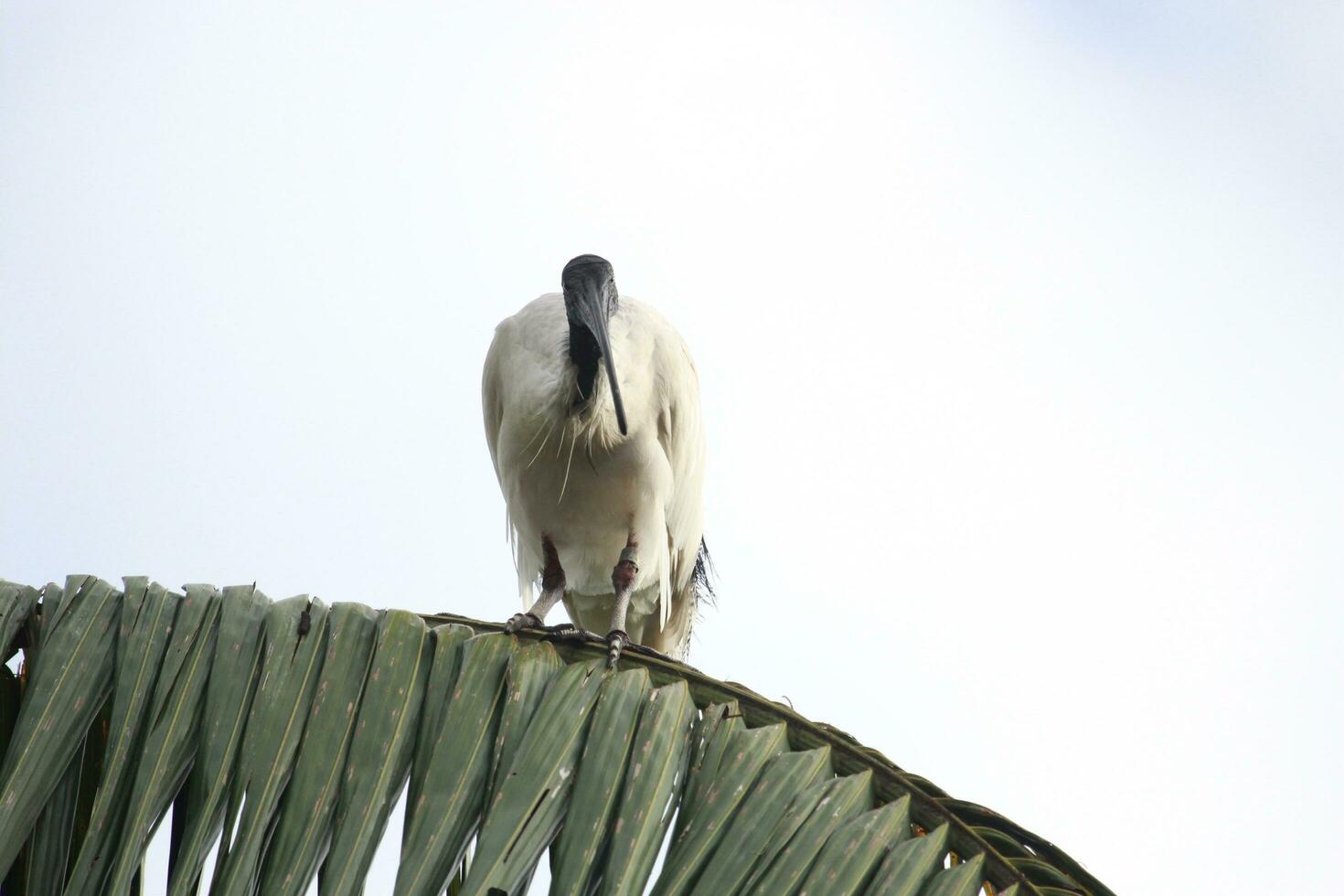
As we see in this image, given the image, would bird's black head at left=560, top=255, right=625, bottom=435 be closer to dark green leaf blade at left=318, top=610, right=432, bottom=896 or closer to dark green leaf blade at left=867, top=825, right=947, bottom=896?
dark green leaf blade at left=318, top=610, right=432, bottom=896

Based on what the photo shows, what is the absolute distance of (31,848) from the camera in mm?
2557

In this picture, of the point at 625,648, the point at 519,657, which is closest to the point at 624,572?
the point at 625,648

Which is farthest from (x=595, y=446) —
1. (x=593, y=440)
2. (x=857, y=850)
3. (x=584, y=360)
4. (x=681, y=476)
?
(x=857, y=850)

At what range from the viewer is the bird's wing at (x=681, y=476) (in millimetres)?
5387

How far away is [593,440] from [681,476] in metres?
0.64

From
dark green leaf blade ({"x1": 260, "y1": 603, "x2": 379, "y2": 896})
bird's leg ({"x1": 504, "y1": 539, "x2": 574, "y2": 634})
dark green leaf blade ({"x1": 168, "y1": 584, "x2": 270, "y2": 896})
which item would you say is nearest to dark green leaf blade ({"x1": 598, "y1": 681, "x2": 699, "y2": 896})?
dark green leaf blade ({"x1": 260, "y1": 603, "x2": 379, "y2": 896})

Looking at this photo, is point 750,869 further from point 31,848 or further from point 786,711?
point 31,848

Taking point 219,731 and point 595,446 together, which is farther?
point 595,446

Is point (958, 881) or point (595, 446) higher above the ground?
point (595, 446)

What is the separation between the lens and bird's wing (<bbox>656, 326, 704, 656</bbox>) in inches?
212

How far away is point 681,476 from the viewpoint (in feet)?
18.4

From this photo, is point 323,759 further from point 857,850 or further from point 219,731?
point 857,850

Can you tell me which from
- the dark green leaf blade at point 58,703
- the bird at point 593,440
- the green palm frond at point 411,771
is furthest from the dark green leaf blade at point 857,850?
the bird at point 593,440

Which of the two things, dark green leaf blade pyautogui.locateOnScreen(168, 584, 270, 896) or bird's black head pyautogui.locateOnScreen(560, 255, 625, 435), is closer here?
dark green leaf blade pyautogui.locateOnScreen(168, 584, 270, 896)
